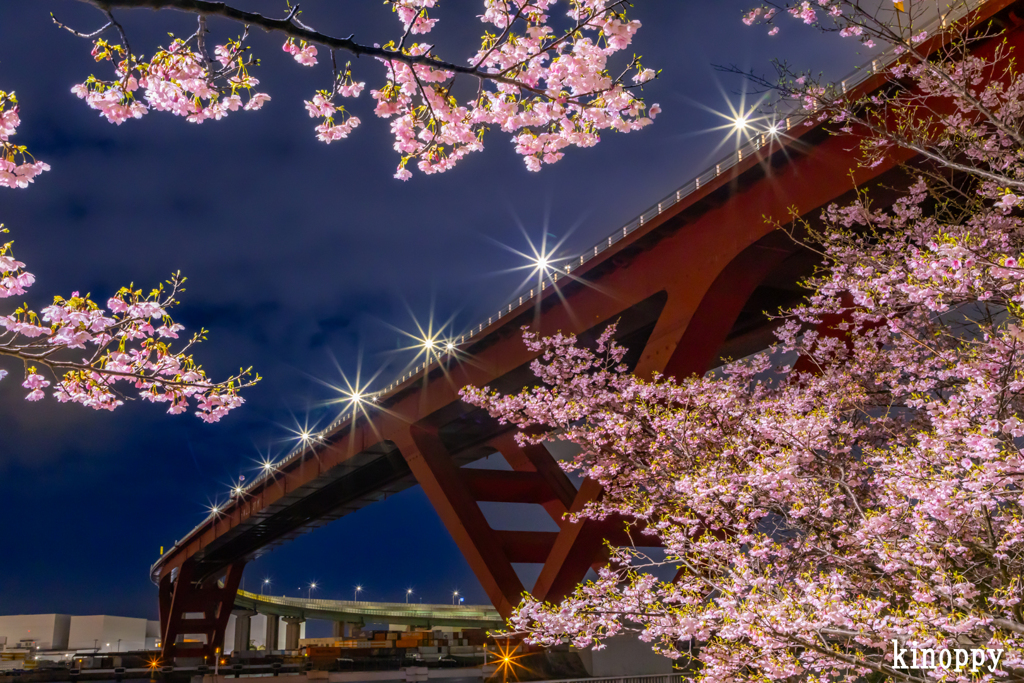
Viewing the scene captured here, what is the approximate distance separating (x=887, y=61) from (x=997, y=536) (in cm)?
680

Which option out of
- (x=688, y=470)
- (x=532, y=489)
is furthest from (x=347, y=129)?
(x=532, y=489)

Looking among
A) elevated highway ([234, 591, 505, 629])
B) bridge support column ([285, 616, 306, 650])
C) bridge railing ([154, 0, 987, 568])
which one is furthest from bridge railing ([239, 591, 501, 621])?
bridge railing ([154, 0, 987, 568])

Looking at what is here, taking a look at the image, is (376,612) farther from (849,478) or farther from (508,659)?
(849,478)

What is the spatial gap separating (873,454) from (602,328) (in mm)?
9350

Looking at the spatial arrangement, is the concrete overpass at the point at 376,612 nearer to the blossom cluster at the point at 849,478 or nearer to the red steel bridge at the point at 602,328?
the red steel bridge at the point at 602,328

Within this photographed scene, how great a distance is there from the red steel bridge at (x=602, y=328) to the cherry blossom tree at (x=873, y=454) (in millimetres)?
715

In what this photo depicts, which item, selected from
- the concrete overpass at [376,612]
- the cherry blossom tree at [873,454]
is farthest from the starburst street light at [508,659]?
the concrete overpass at [376,612]

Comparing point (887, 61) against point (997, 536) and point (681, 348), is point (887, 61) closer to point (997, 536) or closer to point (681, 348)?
point (681, 348)

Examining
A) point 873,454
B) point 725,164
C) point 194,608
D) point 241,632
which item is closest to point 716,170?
point 725,164

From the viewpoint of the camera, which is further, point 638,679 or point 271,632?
point 271,632

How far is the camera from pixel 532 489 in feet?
78.5

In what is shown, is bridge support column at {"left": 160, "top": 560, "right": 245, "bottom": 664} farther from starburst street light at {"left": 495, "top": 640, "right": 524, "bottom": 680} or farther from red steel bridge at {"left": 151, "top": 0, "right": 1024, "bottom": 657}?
starburst street light at {"left": 495, "top": 640, "right": 524, "bottom": 680}

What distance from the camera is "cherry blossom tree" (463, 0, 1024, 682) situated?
20.8 feet

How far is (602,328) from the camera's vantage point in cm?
1659
